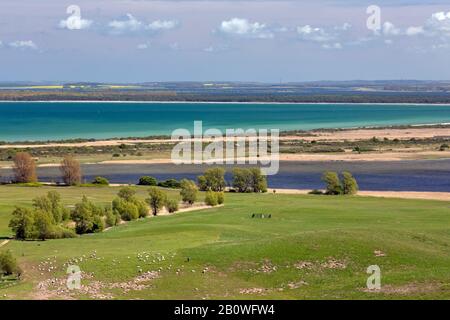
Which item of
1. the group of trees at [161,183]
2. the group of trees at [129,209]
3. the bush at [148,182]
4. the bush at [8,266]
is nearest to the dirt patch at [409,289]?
the bush at [8,266]

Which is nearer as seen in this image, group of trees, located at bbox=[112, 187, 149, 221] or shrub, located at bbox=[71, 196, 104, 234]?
shrub, located at bbox=[71, 196, 104, 234]

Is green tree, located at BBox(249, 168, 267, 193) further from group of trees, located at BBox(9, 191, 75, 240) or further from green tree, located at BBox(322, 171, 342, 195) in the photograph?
group of trees, located at BBox(9, 191, 75, 240)

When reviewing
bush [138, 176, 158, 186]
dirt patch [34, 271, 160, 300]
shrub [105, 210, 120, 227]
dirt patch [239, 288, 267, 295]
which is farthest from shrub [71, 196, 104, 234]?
bush [138, 176, 158, 186]

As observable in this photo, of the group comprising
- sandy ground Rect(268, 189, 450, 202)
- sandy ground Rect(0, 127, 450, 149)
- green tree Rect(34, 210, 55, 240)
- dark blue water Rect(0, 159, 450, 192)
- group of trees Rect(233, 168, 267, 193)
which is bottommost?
sandy ground Rect(0, 127, 450, 149)

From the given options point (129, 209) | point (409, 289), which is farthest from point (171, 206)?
point (409, 289)

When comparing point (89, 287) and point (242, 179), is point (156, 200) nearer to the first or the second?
point (242, 179)

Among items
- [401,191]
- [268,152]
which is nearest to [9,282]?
[401,191]
